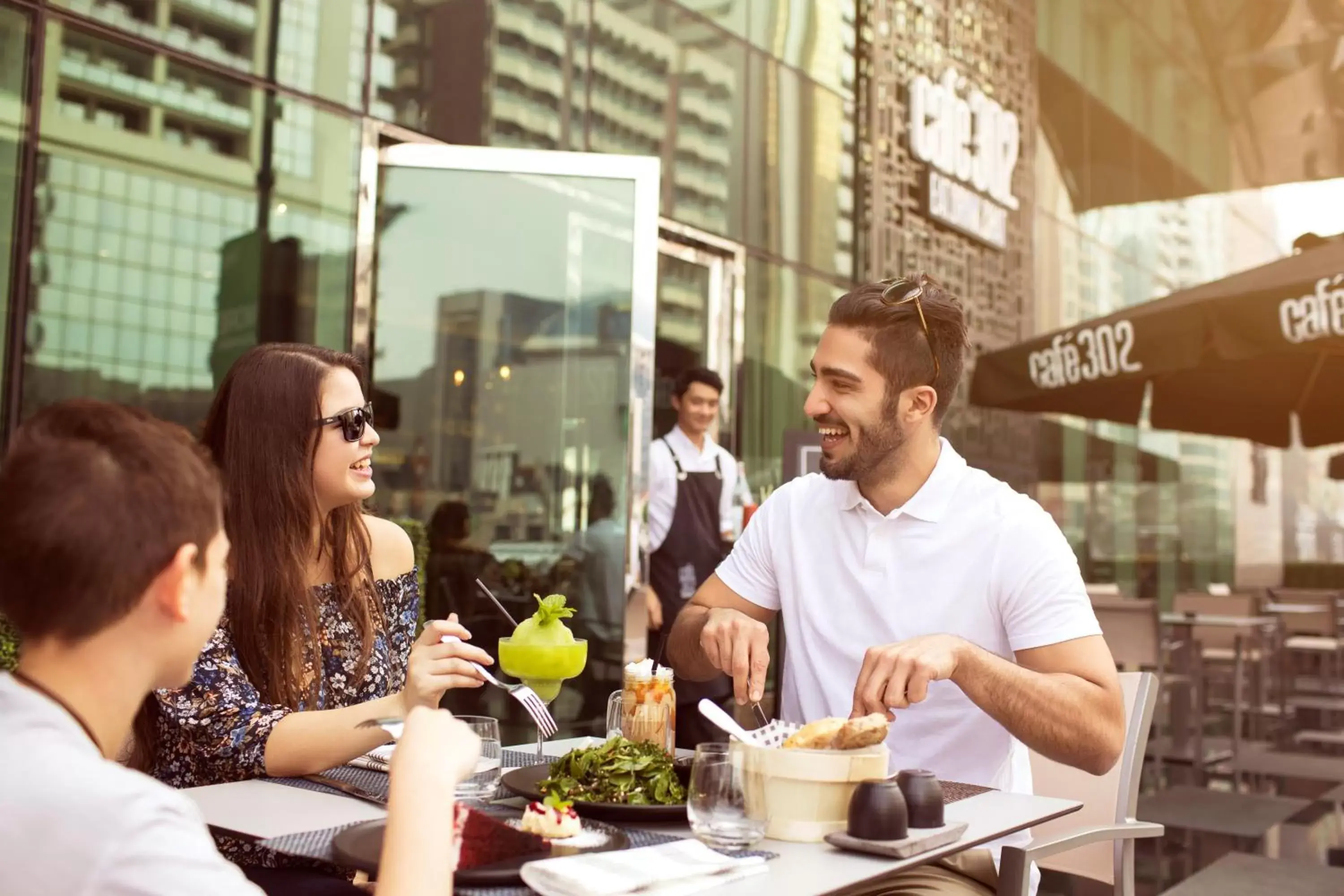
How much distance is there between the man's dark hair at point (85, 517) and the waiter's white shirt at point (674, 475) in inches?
191

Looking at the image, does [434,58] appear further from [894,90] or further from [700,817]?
[700,817]

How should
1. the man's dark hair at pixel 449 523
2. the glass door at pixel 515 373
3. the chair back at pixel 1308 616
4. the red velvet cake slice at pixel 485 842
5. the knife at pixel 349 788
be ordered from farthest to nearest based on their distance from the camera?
the chair back at pixel 1308 616
the man's dark hair at pixel 449 523
the glass door at pixel 515 373
the knife at pixel 349 788
the red velvet cake slice at pixel 485 842

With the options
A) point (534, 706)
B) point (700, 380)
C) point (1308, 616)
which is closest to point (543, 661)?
point (534, 706)

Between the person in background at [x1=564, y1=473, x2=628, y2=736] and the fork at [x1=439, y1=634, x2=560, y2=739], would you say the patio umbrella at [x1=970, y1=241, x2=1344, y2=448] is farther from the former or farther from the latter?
the fork at [x1=439, y1=634, x2=560, y2=739]

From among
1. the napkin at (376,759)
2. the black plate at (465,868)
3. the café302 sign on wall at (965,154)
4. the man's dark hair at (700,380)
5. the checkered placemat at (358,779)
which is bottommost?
the checkered placemat at (358,779)

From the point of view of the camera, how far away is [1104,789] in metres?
2.47

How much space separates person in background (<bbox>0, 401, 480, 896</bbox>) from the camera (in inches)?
38.8

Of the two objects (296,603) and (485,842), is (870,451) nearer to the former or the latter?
(296,603)

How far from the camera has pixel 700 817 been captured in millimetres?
1551

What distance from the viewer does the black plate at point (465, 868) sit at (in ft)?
4.36

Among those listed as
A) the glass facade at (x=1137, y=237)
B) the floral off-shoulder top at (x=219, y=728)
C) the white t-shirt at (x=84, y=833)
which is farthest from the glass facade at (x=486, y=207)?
the white t-shirt at (x=84, y=833)

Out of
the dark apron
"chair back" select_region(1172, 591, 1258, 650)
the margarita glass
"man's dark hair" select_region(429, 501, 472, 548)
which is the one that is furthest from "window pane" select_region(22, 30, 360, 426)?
"chair back" select_region(1172, 591, 1258, 650)

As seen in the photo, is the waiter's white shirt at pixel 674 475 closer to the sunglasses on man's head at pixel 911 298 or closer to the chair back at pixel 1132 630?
the chair back at pixel 1132 630

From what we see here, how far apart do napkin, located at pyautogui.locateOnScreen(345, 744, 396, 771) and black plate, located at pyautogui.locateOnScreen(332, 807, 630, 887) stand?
20.6 inches
